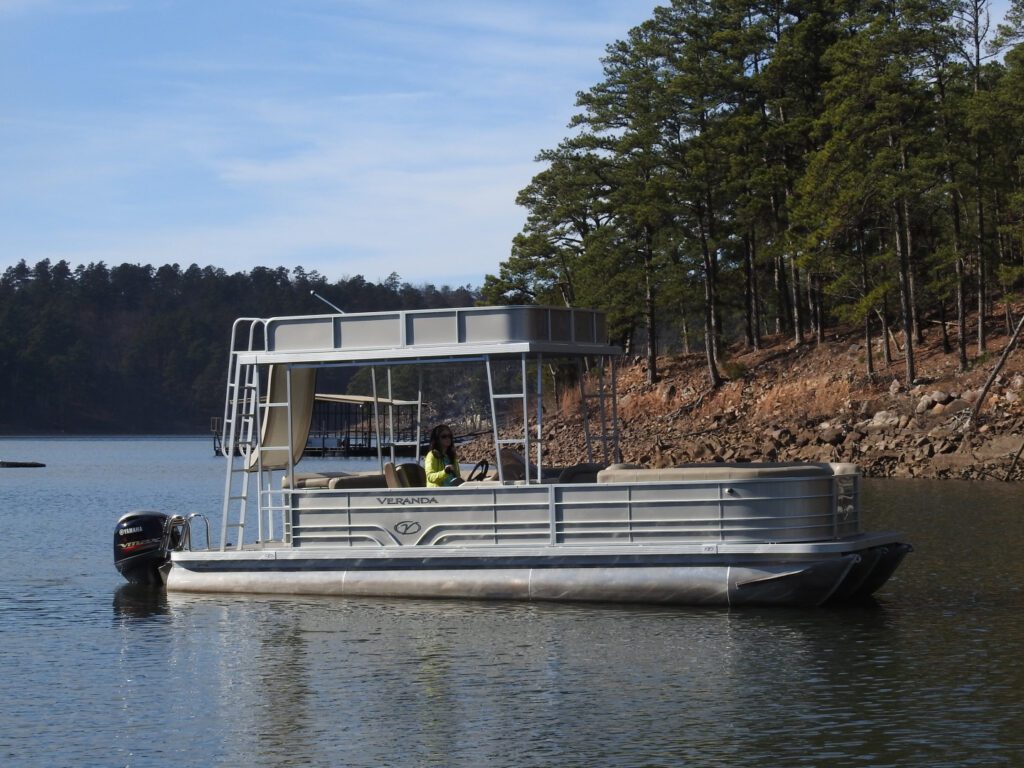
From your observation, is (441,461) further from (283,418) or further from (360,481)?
(283,418)

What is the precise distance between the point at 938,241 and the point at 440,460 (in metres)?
43.8

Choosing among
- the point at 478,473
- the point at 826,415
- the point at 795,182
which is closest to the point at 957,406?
the point at 826,415

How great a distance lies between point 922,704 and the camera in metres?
12.8

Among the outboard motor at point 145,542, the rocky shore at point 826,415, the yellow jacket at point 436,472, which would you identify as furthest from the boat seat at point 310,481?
the rocky shore at point 826,415

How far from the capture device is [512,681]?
14.0m

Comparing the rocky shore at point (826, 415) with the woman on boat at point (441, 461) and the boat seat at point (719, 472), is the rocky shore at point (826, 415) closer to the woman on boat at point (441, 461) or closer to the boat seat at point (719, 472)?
the woman on boat at point (441, 461)

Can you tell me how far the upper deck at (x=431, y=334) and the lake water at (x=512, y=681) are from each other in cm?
324

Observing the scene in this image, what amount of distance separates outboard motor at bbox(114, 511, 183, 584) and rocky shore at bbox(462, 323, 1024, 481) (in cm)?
1868

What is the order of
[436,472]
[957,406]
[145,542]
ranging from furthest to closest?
[957,406], [145,542], [436,472]

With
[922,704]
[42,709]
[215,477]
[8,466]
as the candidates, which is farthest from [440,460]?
[8,466]

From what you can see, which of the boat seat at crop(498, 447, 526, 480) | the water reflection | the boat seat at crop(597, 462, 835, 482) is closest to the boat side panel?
the boat seat at crop(597, 462, 835, 482)

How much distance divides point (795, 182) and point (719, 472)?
46.0 metres

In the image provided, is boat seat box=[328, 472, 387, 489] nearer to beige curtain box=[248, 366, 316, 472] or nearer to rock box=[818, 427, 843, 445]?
beige curtain box=[248, 366, 316, 472]

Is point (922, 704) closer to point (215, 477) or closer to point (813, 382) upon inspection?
point (813, 382)
